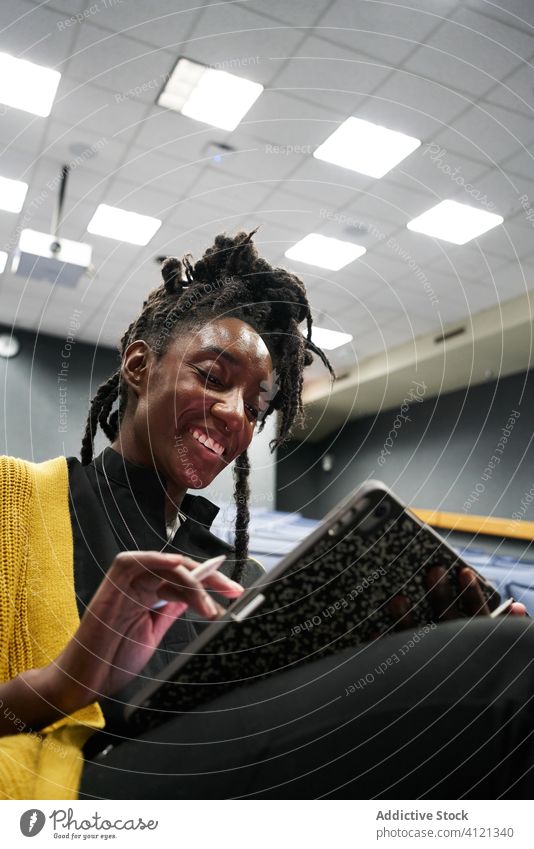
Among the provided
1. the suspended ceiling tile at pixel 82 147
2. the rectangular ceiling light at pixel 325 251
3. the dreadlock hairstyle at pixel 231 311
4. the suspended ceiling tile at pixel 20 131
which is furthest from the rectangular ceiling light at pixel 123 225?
the dreadlock hairstyle at pixel 231 311

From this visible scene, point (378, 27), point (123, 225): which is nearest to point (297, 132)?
point (378, 27)

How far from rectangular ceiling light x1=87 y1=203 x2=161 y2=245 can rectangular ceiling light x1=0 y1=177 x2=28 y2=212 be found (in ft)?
0.67

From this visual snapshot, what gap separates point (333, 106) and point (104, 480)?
1162 mm

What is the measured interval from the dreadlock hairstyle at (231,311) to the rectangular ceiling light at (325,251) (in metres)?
1.28

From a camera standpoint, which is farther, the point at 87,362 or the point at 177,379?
the point at 87,362

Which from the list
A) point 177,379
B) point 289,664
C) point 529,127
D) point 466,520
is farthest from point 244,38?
point 466,520

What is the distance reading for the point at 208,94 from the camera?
4.45 ft

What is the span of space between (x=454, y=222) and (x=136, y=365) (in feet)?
5.19

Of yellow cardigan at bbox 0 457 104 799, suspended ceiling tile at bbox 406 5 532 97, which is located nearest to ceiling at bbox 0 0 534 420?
suspended ceiling tile at bbox 406 5 532 97

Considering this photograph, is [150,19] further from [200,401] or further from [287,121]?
[200,401]

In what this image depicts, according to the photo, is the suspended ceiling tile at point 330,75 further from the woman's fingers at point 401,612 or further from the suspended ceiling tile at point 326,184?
the woman's fingers at point 401,612

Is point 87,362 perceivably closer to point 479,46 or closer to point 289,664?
point 479,46
